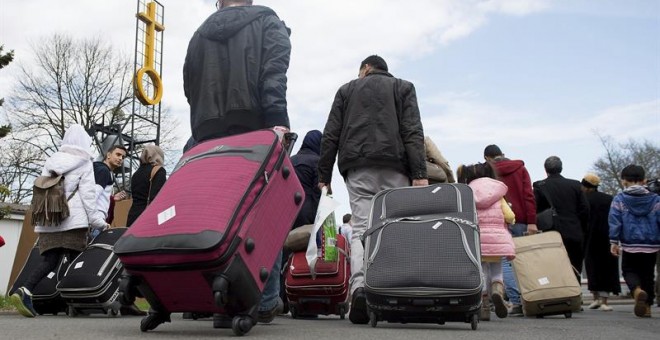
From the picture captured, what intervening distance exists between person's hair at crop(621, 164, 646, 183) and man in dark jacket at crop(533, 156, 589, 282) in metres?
0.86

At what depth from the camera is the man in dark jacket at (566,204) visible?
29.8 feet

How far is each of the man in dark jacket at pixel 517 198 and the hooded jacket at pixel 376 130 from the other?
2580 millimetres

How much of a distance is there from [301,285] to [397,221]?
6.27ft

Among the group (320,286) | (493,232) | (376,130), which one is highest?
(376,130)

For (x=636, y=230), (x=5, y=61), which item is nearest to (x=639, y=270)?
(x=636, y=230)

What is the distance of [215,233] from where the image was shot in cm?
365

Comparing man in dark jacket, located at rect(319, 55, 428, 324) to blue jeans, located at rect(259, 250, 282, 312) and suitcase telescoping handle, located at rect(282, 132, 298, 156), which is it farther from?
suitcase telescoping handle, located at rect(282, 132, 298, 156)

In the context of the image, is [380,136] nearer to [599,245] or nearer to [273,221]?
[273,221]

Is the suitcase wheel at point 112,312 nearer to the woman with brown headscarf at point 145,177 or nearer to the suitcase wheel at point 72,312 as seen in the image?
the suitcase wheel at point 72,312

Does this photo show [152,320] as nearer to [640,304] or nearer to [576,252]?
[640,304]

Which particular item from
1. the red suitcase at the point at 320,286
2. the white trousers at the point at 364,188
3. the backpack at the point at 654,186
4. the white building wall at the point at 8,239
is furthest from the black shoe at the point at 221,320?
the white building wall at the point at 8,239

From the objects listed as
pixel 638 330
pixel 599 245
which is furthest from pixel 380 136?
pixel 599 245

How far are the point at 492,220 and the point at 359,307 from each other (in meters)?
2.04

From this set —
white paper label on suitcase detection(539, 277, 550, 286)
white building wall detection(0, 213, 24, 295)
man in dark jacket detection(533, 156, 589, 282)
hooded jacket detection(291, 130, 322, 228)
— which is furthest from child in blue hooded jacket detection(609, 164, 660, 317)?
white building wall detection(0, 213, 24, 295)
